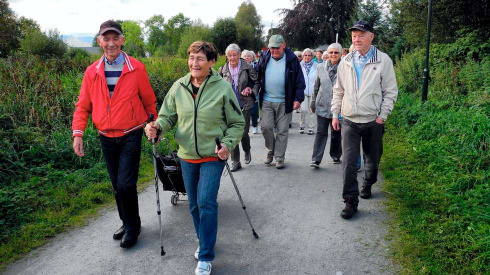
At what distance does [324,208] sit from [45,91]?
6048mm

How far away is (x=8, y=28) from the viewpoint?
29859 millimetres

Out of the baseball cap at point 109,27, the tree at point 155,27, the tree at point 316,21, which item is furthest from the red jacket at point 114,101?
the tree at point 155,27

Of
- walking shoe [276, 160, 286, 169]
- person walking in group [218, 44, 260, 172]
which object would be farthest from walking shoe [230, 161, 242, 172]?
walking shoe [276, 160, 286, 169]

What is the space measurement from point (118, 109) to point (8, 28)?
32089mm

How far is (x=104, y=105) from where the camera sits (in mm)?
3791

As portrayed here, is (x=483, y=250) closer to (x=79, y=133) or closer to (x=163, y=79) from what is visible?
(x=79, y=133)

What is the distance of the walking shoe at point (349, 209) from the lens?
457 centimetres

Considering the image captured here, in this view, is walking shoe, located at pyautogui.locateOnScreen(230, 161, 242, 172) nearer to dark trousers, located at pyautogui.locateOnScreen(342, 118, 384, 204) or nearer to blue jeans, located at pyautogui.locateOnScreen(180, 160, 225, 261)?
dark trousers, located at pyautogui.locateOnScreen(342, 118, 384, 204)

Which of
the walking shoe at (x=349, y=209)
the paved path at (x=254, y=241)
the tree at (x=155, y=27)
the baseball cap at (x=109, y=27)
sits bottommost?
the paved path at (x=254, y=241)

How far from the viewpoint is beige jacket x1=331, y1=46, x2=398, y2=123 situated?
4.49 m

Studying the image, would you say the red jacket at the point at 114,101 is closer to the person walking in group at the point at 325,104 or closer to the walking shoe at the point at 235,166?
the walking shoe at the point at 235,166

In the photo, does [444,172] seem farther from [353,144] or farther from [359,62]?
[359,62]

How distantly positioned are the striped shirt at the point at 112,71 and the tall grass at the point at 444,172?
10.4ft

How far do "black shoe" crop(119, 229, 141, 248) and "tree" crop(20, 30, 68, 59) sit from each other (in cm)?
1797
